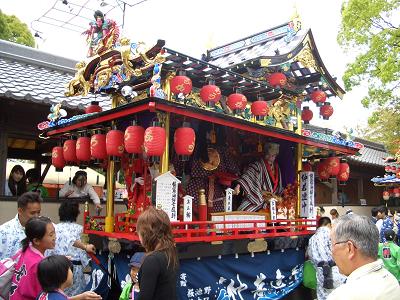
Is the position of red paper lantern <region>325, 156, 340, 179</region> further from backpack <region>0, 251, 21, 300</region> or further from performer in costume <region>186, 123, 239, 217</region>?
backpack <region>0, 251, 21, 300</region>

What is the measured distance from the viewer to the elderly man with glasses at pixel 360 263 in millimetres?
2241

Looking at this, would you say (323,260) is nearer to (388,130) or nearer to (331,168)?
(331,168)

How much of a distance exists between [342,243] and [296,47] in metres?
6.60

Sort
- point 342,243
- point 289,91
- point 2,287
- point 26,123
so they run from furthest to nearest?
point 289,91 → point 26,123 → point 2,287 → point 342,243

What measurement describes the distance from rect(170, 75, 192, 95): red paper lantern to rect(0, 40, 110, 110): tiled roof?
246cm

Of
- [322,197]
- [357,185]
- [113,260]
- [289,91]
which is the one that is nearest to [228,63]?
[289,91]

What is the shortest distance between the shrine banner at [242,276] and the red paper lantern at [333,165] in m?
2.04

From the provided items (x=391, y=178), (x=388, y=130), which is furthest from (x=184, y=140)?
(x=388, y=130)

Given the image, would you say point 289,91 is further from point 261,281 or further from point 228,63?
point 261,281

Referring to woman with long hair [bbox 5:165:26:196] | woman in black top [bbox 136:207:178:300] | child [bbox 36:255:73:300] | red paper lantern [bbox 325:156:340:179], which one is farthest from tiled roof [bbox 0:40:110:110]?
red paper lantern [bbox 325:156:340:179]

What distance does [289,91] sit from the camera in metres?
8.88

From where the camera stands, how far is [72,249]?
629 centimetres

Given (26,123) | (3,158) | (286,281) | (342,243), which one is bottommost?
(286,281)

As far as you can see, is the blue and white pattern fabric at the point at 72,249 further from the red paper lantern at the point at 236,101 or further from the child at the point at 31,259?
the red paper lantern at the point at 236,101
